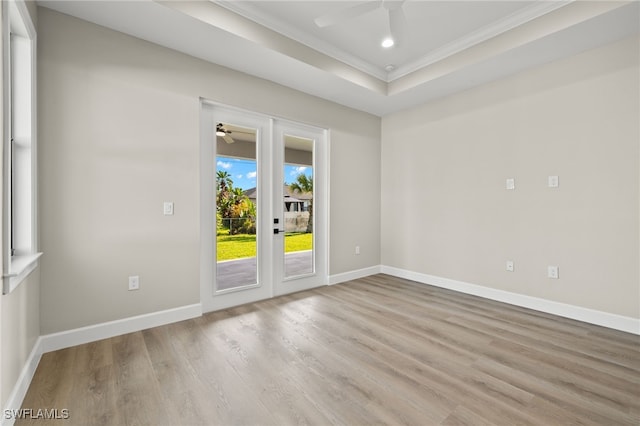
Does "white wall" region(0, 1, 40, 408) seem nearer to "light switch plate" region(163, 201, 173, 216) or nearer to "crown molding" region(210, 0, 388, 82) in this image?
"light switch plate" region(163, 201, 173, 216)

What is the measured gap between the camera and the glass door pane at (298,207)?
3973 millimetres

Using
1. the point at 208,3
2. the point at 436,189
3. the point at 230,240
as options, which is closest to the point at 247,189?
the point at 230,240

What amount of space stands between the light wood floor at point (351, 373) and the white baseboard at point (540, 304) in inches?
6.4

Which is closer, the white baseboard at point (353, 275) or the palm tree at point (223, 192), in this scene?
the palm tree at point (223, 192)

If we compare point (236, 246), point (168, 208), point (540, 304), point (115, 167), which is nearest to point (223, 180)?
point (168, 208)

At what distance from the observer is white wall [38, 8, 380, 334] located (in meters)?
2.38

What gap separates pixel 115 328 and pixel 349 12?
11.1ft

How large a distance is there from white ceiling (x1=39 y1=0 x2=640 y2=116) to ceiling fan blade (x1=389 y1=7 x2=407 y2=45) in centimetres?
31

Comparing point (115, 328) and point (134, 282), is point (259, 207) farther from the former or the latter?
point (115, 328)

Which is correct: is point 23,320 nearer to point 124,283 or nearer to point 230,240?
point 124,283

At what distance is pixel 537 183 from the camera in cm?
A: 333

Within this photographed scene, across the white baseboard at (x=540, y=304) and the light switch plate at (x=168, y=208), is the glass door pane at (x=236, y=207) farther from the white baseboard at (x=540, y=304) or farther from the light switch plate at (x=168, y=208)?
the white baseboard at (x=540, y=304)

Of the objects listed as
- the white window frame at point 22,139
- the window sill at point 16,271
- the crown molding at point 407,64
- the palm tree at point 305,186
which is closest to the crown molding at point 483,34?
the crown molding at point 407,64

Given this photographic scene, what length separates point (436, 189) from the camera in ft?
14.3
